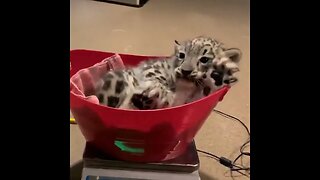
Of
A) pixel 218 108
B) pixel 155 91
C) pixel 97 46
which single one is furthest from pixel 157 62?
pixel 97 46

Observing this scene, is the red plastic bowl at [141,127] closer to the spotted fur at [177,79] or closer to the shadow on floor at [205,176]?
the spotted fur at [177,79]

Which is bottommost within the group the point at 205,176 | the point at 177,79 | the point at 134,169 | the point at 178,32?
the point at 205,176

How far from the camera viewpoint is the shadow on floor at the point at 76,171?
4.52 feet

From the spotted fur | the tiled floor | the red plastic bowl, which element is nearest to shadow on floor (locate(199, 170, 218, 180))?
the tiled floor

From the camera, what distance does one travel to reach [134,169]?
1.14m

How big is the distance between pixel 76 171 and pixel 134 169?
34 cm

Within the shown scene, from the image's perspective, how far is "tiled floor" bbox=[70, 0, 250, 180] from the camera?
1.68 m

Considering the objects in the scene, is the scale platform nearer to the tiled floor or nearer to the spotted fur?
the spotted fur

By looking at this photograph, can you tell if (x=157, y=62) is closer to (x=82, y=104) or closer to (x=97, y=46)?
(x=82, y=104)

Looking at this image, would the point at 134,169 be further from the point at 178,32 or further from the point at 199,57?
the point at 178,32

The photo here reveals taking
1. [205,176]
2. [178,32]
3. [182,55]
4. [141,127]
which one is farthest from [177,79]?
[178,32]

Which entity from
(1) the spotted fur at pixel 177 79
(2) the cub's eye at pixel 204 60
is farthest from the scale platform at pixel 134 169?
(2) the cub's eye at pixel 204 60

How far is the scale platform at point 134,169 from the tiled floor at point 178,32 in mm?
375
